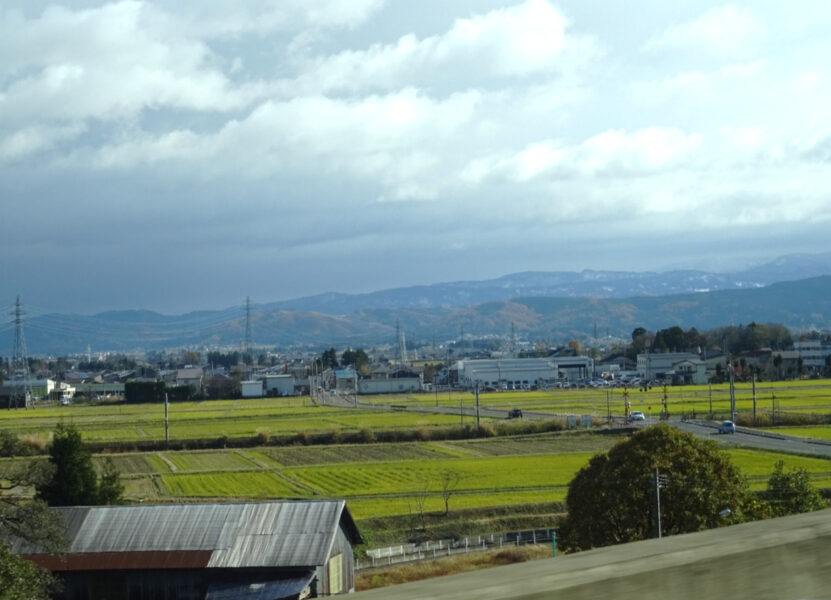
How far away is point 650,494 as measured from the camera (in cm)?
2089

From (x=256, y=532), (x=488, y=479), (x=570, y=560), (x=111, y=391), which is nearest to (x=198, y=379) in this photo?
(x=111, y=391)

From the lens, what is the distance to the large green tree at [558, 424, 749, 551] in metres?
20.7

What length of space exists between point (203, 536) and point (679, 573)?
64.1 feet

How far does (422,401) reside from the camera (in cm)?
9175

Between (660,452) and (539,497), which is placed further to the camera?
(539,497)

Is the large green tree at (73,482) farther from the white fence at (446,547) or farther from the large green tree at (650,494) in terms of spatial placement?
the large green tree at (650,494)

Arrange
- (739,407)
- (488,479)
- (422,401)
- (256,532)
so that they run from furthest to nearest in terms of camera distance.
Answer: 1. (422,401)
2. (739,407)
3. (488,479)
4. (256,532)

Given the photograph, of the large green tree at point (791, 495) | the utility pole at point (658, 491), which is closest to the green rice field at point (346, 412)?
the large green tree at point (791, 495)

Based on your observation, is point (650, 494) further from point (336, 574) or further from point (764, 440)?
point (764, 440)

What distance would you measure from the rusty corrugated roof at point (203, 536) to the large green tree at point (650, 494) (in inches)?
219

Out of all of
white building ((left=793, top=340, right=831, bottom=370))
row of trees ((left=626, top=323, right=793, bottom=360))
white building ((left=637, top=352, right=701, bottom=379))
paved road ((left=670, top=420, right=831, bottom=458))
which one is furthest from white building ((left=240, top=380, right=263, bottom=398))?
white building ((left=793, top=340, right=831, bottom=370))

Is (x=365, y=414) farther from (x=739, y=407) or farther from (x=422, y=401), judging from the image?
(x=739, y=407)

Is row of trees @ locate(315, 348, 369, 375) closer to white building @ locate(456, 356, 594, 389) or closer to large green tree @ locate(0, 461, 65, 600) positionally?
white building @ locate(456, 356, 594, 389)

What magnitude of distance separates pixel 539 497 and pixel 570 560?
106ft
